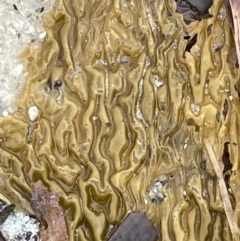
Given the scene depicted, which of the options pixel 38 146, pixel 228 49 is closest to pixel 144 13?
pixel 228 49

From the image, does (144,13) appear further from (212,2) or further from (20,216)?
(20,216)

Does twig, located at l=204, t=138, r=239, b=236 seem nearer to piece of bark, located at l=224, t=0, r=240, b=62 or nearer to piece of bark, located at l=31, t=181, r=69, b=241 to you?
piece of bark, located at l=224, t=0, r=240, b=62

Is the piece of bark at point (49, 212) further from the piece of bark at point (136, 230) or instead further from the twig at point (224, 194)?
the twig at point (224, 194)

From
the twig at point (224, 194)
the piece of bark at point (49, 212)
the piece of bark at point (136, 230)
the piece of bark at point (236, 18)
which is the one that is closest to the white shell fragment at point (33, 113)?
the piece of bark at point (49, 212)

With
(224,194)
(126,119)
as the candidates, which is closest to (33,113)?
(126,119)

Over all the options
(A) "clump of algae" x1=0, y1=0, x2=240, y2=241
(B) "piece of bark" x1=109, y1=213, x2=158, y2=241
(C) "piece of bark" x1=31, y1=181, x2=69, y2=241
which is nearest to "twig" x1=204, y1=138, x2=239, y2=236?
(A) "clump of algae" x1=0, y1=0, x2=240, y2=241

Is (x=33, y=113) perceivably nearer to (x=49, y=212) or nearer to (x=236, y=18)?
(x=49, y=212)

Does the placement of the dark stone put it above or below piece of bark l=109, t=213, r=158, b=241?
above
